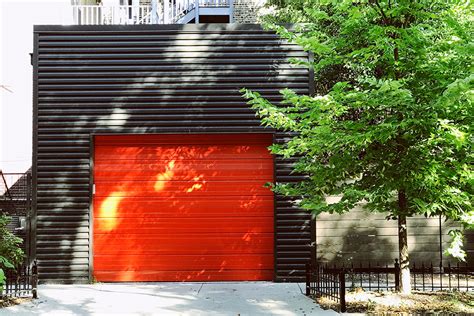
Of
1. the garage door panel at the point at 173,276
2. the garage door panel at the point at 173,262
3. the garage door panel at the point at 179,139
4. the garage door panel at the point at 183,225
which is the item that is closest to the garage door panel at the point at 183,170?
the garage door panel at the point at 179,139

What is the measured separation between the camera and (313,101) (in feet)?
28.9

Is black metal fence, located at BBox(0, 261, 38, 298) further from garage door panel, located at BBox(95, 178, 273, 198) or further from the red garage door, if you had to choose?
garage door panel, located at BBox(95, 178, 273, 198)

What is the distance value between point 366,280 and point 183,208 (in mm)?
4424

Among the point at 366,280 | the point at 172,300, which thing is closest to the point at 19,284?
the point at 172,300

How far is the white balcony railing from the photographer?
1422 centimetres

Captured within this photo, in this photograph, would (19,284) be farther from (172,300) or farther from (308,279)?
(308,279)

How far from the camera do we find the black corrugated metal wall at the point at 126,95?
12648 millimetres

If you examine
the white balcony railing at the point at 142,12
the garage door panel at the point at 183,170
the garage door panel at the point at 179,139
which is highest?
the white balcony railing at the point at 142,12

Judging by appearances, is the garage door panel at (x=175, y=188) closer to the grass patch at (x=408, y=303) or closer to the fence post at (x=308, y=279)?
the fence post at (x=308, y=279)

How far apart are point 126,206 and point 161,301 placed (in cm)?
319

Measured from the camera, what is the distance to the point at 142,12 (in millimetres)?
14719

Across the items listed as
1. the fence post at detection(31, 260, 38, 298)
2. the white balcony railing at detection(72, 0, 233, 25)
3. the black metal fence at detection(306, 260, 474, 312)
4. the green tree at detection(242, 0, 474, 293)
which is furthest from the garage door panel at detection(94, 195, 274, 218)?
the white balcony railing at detection(72, 0, 233, 25)

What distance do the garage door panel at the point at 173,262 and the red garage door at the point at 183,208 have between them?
0.08ft

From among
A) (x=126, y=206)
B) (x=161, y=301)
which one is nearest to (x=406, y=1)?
(x=161, y=301)
